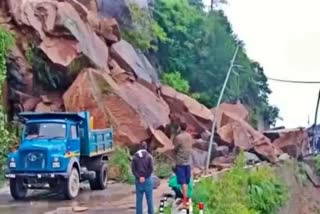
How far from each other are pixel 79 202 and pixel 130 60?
16.5m

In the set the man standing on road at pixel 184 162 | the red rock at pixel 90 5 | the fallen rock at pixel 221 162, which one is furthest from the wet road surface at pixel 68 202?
the red rock at pixel 90 5

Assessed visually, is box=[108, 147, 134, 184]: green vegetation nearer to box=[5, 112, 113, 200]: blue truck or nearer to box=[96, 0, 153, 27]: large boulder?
box=[5, 112, 113, 200]: blue truck

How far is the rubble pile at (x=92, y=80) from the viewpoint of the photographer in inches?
1198

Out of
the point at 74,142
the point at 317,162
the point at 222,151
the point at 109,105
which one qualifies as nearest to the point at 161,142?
the point at 109,105

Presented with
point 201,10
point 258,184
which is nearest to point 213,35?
point 201,10

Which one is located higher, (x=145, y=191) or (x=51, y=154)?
(x=51, y=154)

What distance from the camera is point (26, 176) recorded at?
20906 mm

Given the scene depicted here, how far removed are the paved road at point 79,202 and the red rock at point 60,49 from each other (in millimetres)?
7930

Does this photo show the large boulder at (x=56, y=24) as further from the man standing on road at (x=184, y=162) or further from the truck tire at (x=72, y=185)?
the man standing on road at (x=184, y=162)

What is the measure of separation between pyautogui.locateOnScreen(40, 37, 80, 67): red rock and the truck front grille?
1059 cm

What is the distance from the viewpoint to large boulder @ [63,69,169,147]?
30000 millimetres

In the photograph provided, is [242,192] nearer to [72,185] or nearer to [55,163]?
[72,185]

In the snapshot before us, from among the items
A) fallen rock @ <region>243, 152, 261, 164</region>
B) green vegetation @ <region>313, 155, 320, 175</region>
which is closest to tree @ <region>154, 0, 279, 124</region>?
green vegetation @ <region>313, 155, 320, 175</region>

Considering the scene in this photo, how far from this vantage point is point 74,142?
21828 millimetres
